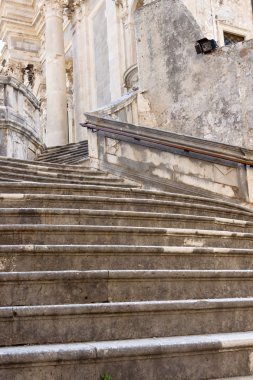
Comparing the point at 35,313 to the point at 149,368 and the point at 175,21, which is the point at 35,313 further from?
the point at 175,21

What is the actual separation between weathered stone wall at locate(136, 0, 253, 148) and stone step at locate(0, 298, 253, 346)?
618 centimetres

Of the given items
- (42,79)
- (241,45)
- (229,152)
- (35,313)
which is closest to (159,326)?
(35,313)

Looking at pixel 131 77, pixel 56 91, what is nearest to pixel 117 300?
pixel 56 91

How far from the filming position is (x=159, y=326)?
4.04 meters

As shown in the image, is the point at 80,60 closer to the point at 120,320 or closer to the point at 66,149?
the point at 66,149

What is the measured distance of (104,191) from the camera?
7480 mm

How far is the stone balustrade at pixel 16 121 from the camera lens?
13.1 m

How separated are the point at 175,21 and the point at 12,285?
847 cm

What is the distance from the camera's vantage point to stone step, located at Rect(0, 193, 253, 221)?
6102mm

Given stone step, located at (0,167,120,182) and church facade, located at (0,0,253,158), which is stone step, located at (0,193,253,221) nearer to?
stone step, located at (0,167,120,182)

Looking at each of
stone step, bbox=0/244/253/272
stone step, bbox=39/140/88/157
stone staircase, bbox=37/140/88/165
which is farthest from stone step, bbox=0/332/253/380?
stone step, bbox=39/140/88/157

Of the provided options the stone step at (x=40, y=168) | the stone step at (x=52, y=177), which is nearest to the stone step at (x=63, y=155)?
the stone step at (x=40, y=168)

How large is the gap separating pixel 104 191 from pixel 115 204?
80 cm

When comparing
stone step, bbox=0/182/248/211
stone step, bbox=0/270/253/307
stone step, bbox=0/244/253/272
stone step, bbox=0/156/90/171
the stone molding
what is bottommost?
stone step, bbox=0/270/253/307
